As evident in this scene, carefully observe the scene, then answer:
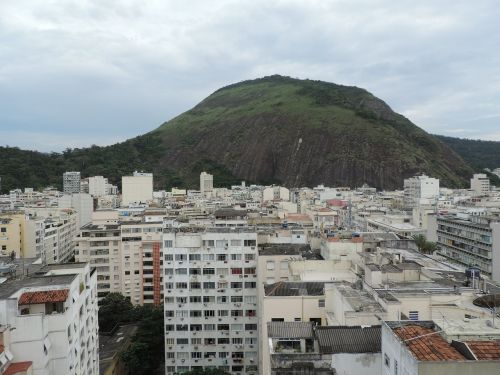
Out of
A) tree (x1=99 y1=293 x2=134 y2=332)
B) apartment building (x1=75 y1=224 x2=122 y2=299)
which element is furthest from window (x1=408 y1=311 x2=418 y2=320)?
apartment building (x1=75 y1=224 x2=122 y2=299)

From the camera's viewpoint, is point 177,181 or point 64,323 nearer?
point 64,323

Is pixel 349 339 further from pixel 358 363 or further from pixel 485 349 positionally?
pixel 485 349

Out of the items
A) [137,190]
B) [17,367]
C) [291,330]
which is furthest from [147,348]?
[137,190]

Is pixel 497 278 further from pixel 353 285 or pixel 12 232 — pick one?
pixel 12 232

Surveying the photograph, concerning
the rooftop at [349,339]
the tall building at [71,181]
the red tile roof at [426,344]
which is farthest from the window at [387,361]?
the tall building at [71,181]

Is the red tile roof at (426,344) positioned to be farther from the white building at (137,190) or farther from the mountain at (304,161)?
the mountain at (304,161)

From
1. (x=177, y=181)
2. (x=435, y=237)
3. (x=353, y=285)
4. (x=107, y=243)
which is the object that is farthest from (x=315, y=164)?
(x=353, y=285)
